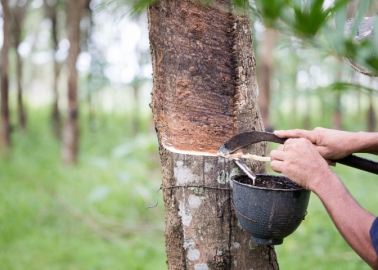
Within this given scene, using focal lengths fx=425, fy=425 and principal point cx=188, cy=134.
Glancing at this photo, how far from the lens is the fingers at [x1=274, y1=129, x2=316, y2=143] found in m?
1.58

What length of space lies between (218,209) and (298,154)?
0.42 m

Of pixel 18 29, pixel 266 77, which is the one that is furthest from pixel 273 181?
pixel 18 29

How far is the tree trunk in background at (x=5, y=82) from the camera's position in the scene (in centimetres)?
695

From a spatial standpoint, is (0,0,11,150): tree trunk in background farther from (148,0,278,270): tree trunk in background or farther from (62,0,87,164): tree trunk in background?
(148,0,278,270): tree trunk in background

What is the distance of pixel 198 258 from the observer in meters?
1.69

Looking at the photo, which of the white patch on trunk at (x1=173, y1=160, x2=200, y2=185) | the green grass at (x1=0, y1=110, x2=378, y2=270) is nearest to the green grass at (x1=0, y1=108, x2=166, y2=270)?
the green grass at (x1=0, y1=110, x2=378, y2=270)

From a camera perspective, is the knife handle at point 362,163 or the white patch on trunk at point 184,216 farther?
the white patch on trunk at point 184,216

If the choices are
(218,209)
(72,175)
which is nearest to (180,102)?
(218,209)

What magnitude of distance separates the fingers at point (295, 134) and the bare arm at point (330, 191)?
92mm

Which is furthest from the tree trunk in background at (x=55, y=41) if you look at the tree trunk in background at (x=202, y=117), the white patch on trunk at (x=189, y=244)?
the white patch on trunk at (x=189, y=244)

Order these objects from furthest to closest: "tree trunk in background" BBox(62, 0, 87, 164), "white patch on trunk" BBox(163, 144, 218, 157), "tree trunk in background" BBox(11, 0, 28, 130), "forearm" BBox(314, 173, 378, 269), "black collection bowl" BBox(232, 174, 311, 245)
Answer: "tree trunk in background" BBox(11, 0, 28, 130)
"tree trunk in background" BBox(62, 0, 87, 164)
"white patch on trunk" BBox(163, 144, 218, 157)
"black collection bowl" BBox(232, 174, 311, 245)
"forearm" BBox(314, 173, 378, 269)

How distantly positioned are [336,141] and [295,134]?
6.4 inches

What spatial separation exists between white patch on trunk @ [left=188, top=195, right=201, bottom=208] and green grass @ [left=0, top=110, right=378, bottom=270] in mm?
2376

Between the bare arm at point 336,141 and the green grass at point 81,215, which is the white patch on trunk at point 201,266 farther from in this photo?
the green grass at point 81,215
